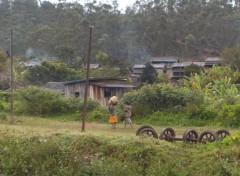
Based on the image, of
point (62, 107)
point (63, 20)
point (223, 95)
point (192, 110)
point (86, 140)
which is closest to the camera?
point (86, 140)

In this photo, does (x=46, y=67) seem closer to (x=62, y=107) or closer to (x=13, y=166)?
(x=62, y=107)

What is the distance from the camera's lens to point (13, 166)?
973cm

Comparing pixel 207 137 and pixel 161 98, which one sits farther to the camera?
pixel 161 98

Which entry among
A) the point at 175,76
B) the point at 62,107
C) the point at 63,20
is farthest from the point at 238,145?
the point at 63,20

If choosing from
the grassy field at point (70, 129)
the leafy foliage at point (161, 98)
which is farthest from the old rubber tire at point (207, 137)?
the leafy foliage at point (161, 98)

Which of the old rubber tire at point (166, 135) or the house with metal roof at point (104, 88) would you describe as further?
the house with metal roof at point (104, 88)

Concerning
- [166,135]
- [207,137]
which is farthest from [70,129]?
[207,137]

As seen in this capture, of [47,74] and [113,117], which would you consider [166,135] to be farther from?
[47,74]

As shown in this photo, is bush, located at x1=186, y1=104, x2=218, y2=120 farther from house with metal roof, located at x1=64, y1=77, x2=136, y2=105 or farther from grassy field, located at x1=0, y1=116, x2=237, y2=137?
house with metal roof, located at x1=64, y1=77, x2=136, y2=105

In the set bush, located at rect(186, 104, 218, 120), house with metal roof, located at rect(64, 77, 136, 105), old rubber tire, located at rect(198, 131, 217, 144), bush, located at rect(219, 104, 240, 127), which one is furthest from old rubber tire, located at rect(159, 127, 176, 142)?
house with metal roof, located at rect(64, 77, 136, 105)

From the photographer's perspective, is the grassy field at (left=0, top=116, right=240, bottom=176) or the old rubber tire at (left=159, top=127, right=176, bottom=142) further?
the old rubber tire at (left=159, top=127, right=176, bottom=142)

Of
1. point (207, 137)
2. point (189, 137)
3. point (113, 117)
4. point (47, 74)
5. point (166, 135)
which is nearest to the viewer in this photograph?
point (189, 137)

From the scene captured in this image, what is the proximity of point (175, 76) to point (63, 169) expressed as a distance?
31.5 m

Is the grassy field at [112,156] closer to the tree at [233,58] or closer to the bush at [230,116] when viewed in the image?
the bush at [230,116]
